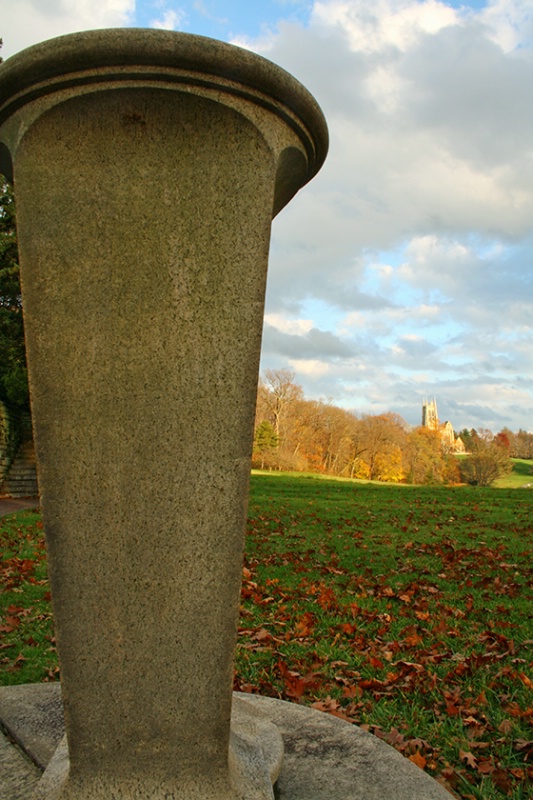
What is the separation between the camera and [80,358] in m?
1.81

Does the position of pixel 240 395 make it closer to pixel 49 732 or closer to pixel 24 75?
pixel 24 75

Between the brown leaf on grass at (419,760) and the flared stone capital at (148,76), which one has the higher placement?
the flared stone capital at (148,76)

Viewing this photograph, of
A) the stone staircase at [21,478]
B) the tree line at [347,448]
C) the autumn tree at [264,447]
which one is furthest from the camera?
the tree line at [347,448]

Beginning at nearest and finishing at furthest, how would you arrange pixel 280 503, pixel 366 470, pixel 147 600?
pixel 147 600, pixel 280 503, pixel 366 470

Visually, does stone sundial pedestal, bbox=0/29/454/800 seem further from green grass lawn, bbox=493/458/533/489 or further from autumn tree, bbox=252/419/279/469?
green grass lawn, bbox=493/458/533/489

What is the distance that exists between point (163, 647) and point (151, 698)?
172 mm

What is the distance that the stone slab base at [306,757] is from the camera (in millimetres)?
2156

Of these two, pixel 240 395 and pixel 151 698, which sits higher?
pixel 240 395

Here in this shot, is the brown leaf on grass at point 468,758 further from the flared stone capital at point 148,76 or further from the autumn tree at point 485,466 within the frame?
the autumn tree at point 485,466

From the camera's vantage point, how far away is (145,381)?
180cm

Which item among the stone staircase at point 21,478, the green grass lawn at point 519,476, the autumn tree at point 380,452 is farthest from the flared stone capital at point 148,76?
the green grass lawn at point 519,476

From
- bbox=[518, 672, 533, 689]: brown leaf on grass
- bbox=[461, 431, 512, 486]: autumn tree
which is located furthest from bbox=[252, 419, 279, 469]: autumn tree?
bbox=[518, 672, 533, 689]: brown leaf on grass

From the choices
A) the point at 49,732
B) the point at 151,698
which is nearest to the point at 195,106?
the point at 151,698

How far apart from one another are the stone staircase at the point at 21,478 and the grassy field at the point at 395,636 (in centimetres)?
723
